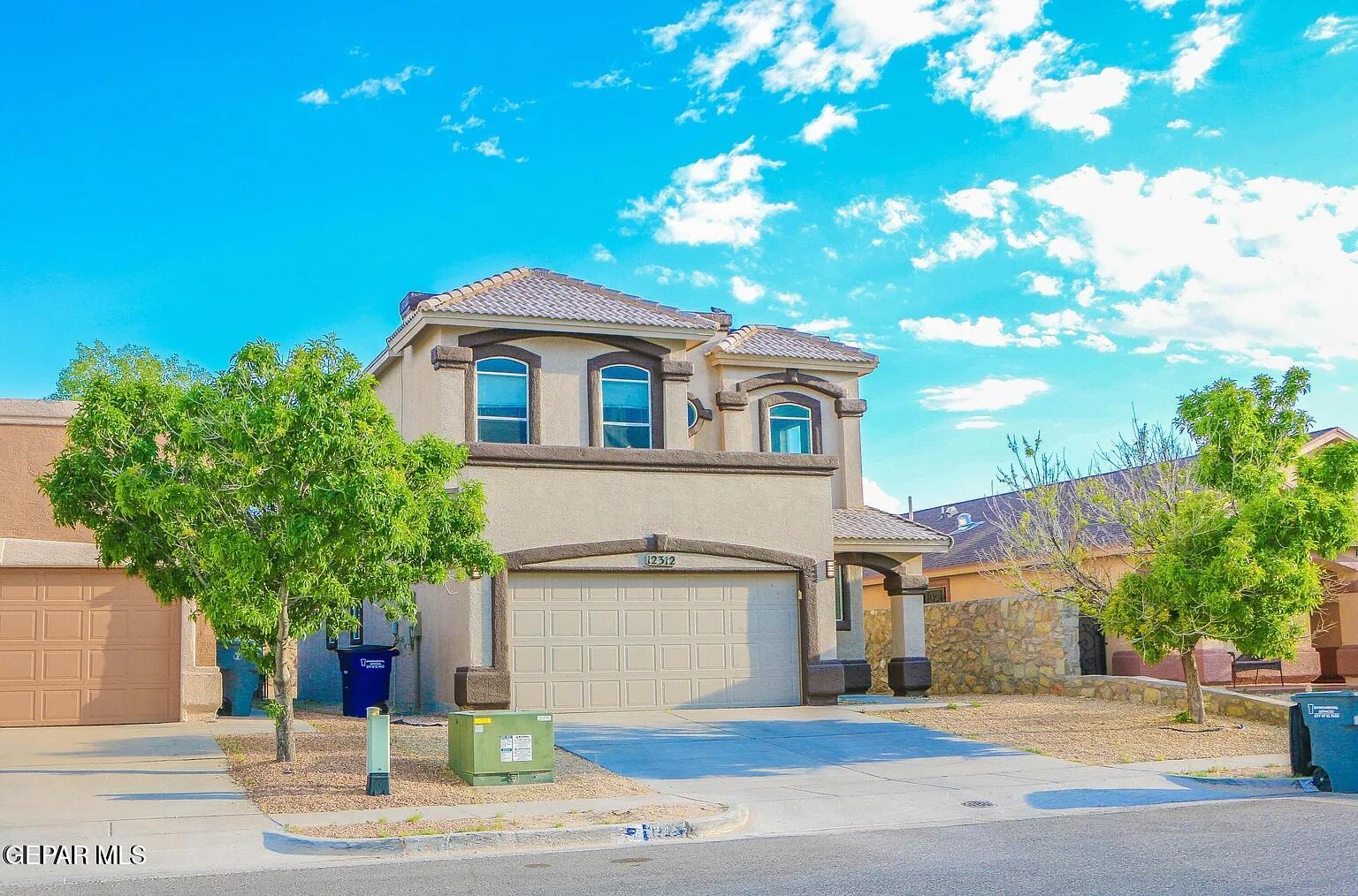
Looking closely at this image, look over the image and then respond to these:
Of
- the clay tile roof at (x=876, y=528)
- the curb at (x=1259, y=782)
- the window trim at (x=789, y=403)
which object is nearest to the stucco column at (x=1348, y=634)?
the clay tile roof at (x=876, y=528)

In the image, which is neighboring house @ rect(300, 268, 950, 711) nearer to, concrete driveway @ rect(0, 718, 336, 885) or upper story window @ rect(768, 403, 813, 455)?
upper story window @ rect(768, 403, 813, 455)

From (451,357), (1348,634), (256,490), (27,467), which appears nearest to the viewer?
(256,490)

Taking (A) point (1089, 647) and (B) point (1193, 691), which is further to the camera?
(A) point (1089, 647)

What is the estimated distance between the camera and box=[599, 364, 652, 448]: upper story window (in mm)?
23625

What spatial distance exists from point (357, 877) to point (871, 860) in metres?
3.85

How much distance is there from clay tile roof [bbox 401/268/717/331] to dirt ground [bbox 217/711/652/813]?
854cm

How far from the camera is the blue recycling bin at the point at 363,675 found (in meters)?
19.7

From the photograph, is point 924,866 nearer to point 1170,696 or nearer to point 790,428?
point 1170,696

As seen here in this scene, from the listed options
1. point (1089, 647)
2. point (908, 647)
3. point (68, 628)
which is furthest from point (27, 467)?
point (1089, 647)

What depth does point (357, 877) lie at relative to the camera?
954 cm

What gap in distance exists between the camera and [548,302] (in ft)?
78.0

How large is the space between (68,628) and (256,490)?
6.59 m

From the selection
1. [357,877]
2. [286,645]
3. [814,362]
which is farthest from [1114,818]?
[814,362]

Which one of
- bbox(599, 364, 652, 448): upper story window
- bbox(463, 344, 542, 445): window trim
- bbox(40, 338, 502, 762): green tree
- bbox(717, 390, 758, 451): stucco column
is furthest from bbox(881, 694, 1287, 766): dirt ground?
bbox(40, 338, 502, 762): green tree
